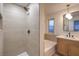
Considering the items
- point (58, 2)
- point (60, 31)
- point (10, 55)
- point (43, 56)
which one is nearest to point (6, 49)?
point (10, 55)

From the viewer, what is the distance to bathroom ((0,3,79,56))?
1.20 meters

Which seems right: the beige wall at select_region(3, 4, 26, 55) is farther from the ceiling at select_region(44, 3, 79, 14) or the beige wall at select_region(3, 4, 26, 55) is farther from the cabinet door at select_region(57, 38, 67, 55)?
→ the cabinet door at select_region(57, 38, 67, 55)

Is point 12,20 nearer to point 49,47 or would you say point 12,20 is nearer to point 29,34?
point 29,34

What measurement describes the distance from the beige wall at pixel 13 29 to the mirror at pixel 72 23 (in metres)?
0.56

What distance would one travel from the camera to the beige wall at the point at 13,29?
1.22 metres

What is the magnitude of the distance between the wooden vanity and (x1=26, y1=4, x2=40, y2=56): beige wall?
0.29 m

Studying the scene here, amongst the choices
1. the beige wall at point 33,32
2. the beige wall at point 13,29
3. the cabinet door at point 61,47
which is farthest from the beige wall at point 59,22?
the beige wall at point 13,29

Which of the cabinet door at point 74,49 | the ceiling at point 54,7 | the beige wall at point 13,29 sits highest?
the ceiling at point 54,7

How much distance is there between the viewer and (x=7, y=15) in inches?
48.1

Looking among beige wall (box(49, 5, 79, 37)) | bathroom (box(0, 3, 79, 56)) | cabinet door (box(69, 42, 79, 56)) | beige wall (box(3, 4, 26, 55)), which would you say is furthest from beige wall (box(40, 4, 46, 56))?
cabinet door (box(69, 42, 79, 56))

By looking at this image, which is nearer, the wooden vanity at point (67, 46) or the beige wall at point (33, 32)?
the wooden vanity at point (67, 46)

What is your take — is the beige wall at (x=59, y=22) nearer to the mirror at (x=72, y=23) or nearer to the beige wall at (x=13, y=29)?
the mirror at (x=72, y=23)

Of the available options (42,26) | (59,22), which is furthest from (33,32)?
(59,22)

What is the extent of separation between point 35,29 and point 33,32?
6 centimetres
